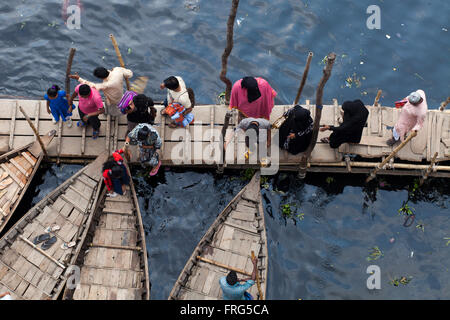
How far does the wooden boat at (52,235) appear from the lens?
962 cm

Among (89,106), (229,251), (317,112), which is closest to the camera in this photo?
(317,112)

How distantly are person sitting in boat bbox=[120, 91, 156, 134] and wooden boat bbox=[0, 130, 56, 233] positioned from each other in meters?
2.64

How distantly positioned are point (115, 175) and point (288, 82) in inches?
301

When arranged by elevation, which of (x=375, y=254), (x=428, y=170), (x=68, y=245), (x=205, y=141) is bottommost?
(x=375, y=254)

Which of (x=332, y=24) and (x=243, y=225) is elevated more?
(x=332, y=24)

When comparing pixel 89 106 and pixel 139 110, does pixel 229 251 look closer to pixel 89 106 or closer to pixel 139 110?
pixel 139 110

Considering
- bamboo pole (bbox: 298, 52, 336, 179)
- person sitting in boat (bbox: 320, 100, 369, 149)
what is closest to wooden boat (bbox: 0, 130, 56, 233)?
bamboo pole (bbox: 298, 52, 336, 179)

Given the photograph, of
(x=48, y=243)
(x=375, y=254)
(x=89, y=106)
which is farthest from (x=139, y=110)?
Answer: (x=375, y=254)

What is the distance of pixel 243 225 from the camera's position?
10.8m

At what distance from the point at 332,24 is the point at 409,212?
7.57m

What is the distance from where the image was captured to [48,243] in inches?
402
